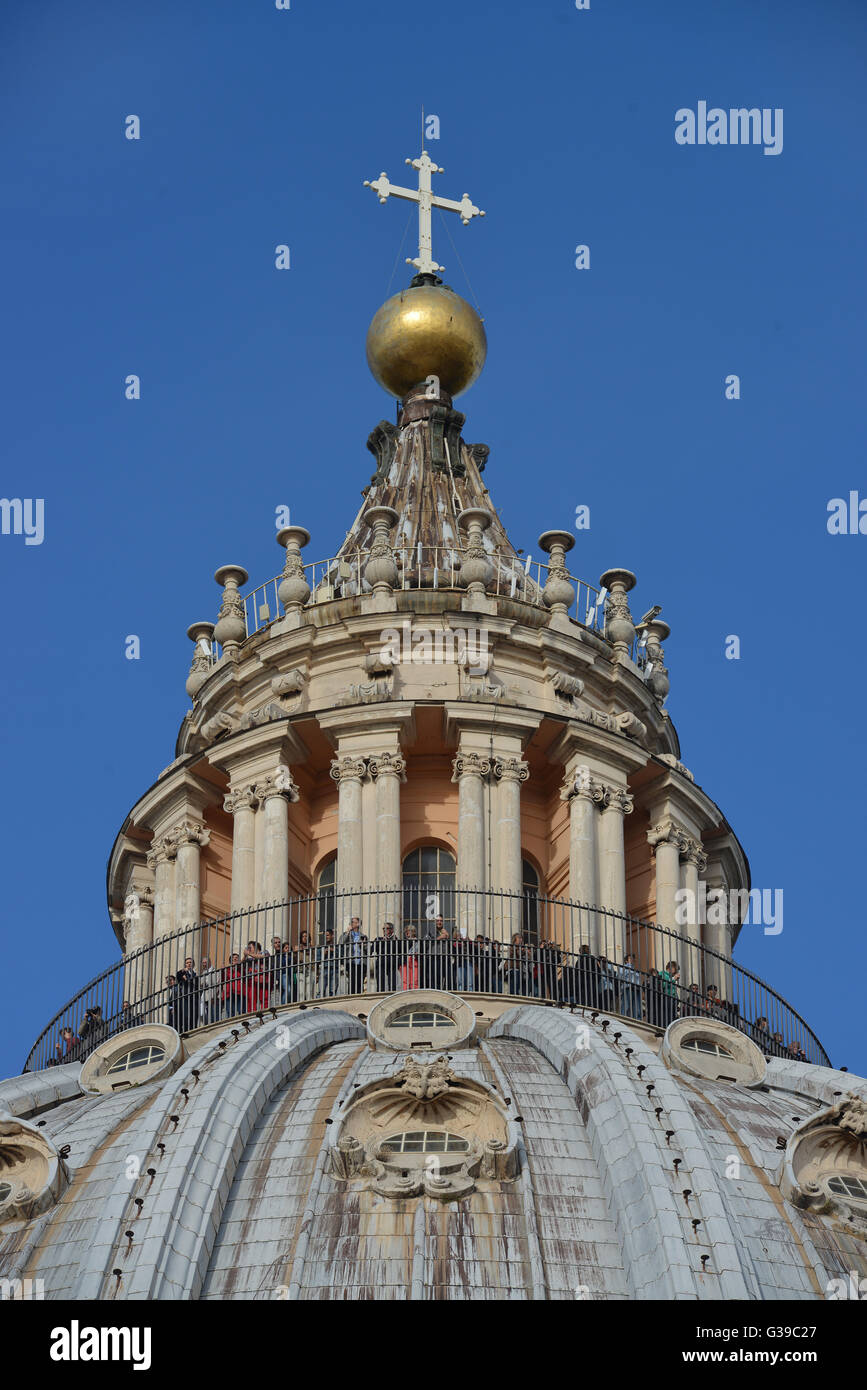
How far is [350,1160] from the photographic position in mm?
43719

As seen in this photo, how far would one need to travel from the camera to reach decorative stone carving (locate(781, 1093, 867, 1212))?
44.8 metres

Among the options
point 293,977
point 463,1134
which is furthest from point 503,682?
point 463,1134

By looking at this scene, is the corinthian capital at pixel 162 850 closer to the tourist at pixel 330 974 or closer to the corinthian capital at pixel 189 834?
the corinthian capital at pixel 189 834

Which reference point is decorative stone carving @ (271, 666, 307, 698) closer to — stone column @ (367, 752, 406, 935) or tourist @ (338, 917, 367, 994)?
stone column @ (367, 752, 406, 935)

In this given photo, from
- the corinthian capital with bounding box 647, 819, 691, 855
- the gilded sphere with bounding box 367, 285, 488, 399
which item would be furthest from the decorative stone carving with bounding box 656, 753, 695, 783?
the gilded sphere with bounding box 367, 285, 488, 399

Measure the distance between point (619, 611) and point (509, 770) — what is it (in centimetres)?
591

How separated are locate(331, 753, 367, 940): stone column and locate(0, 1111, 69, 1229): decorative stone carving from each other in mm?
8514

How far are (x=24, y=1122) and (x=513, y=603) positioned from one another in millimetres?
15916

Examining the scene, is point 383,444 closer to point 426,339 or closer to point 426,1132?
point 426,339

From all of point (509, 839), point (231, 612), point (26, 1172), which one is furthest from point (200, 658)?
point (26, 1172)

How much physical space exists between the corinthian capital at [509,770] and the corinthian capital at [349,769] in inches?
91.2

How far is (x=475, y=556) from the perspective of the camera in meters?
58.2
